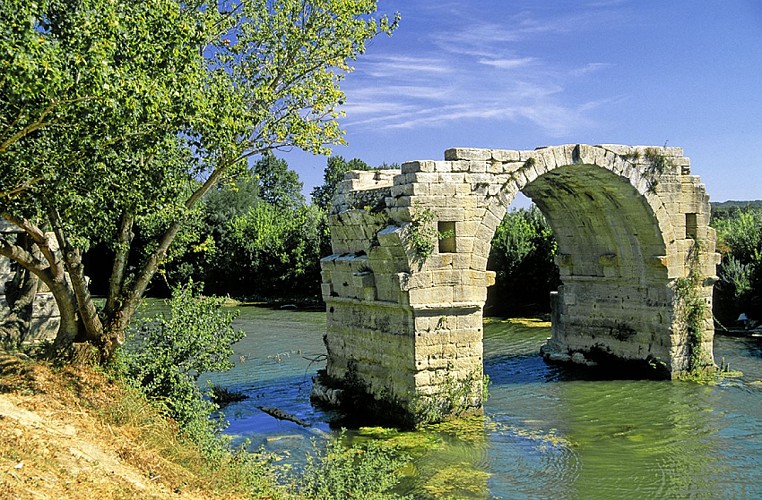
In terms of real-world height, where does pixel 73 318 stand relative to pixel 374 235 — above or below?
below

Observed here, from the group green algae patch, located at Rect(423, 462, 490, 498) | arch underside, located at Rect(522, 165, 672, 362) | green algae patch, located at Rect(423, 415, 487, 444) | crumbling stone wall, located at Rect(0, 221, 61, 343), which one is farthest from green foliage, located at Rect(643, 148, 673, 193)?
crumbling stone wall, located at Rect(0, 221, 61, 343)

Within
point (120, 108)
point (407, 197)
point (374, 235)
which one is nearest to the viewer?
point (120, 108)

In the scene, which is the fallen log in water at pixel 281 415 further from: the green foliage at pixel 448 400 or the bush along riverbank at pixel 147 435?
the green foliage at pixel 448 400

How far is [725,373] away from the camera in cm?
1541

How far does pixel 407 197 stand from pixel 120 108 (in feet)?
16.4

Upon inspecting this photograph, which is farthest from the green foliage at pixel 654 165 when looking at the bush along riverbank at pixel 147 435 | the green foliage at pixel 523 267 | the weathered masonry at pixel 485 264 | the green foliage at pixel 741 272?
the green foliage at pixel 523 267

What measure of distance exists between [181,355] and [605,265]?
954cm

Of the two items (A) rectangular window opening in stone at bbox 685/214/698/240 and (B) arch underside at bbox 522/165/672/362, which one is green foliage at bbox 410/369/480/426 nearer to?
(B) arch underside at bbox 522/165/672/362

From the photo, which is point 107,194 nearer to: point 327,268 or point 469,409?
point 327,268

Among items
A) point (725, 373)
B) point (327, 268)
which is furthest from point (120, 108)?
point (725, 373)

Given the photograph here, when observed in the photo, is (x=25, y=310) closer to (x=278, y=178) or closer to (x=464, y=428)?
(x=464, y=428)

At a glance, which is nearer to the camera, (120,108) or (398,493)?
(120,108)

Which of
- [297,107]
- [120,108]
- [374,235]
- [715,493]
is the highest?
[297,107]

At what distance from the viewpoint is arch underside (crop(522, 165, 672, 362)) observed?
14289mm
